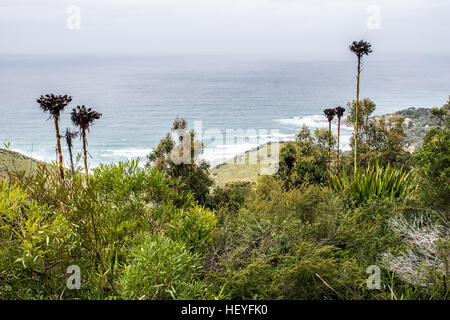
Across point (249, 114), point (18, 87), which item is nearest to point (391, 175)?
point (249, 114)

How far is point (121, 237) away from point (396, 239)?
367 centimetres

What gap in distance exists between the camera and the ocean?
2001 inches

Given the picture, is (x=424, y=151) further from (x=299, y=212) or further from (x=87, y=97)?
(x=87, y=97)

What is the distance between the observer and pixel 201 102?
78.6 meters

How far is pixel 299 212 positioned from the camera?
21.7ft

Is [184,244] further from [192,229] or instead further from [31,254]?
[31,254]

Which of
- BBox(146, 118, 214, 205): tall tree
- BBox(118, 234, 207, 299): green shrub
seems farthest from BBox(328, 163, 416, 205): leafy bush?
BBox(146, 118, 214, 205): tall tree

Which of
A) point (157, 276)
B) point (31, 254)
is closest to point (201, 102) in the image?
point (31, 254)

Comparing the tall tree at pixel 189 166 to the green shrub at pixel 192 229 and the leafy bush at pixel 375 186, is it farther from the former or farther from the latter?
the green shrub at pixel 192 229

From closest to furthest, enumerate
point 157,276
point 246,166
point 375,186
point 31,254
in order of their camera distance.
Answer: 1. point 157,276
2. point 31,254
3. point 375,186
4. point 246,166

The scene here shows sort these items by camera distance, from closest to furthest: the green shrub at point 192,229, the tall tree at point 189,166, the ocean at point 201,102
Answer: the green shrub at point 192,229
the tall tree at point 189,166
the ocean at point 201,102

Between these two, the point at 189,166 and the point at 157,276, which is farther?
the point at 189,166

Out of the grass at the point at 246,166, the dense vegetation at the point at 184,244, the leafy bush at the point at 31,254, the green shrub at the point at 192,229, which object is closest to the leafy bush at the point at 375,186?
the dense vegetation at the point at 184,244

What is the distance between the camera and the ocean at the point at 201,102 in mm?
50822
